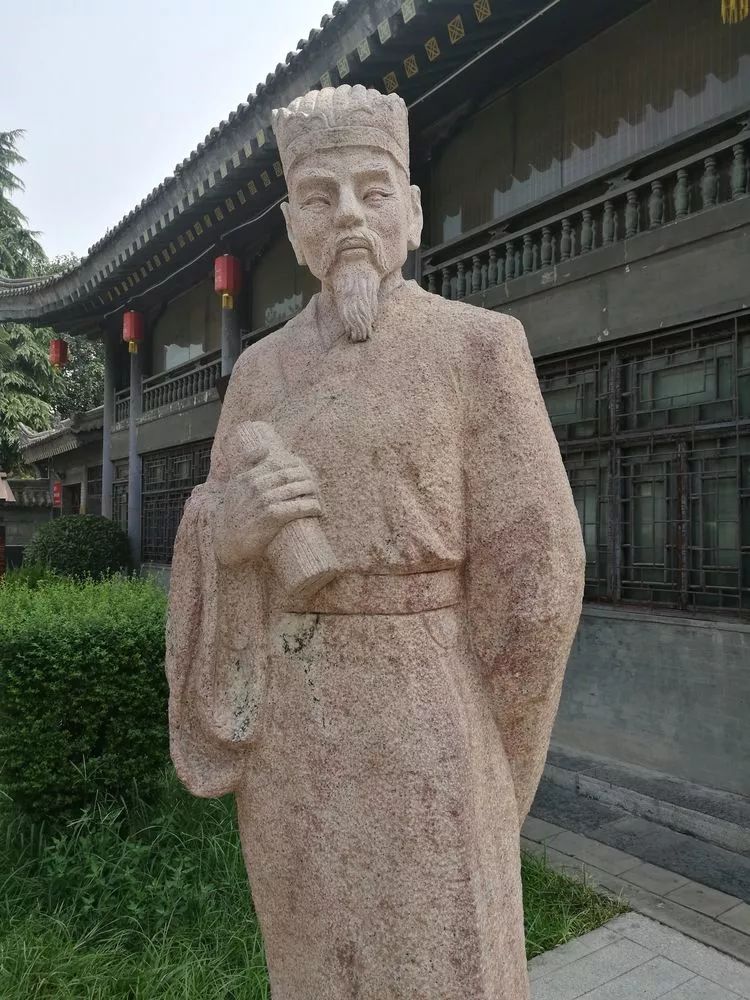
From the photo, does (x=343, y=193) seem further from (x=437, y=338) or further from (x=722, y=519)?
(x=722, y=519)

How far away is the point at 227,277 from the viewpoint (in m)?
9.10

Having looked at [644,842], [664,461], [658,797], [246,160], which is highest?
[246,160]

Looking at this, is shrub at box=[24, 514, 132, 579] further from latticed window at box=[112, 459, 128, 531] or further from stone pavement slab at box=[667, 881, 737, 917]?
stone pavement slab at box=[667, 881, 737, 917]

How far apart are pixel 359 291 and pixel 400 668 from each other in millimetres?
727

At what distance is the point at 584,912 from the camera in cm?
325

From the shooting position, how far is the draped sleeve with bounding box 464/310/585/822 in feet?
4.52

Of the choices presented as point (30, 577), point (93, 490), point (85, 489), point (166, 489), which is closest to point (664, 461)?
point (30, 577)

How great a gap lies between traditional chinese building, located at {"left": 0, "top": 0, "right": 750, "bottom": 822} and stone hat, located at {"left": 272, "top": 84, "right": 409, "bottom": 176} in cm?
338

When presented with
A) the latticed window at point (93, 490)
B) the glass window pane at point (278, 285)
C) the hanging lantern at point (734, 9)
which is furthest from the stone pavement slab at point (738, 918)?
the latticed window at point (93, 490)

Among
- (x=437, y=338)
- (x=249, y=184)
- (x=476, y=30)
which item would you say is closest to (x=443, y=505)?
(x=437, y=338)

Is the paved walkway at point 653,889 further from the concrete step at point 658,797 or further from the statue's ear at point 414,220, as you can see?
the statue's ear at point 414,220

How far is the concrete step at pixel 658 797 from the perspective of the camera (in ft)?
13.6

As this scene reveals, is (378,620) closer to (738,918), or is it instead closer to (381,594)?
(381,594)

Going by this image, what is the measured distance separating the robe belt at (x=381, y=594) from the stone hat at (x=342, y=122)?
844 millimetres
